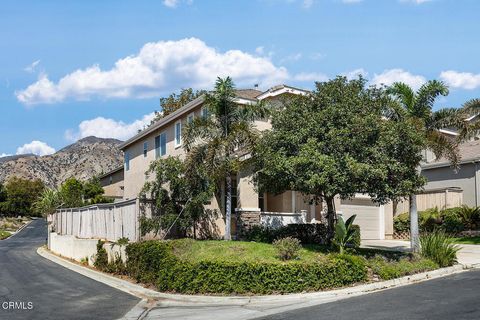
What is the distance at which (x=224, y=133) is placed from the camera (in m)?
22.6

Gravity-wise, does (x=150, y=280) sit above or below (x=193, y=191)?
below

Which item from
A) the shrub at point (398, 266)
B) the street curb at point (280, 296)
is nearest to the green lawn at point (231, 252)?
the street curb at point (280, 296)

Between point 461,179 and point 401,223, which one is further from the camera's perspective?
point 461,179

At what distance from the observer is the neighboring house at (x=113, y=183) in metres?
51.9

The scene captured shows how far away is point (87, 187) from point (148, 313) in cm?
3885

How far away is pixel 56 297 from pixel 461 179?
27.0m

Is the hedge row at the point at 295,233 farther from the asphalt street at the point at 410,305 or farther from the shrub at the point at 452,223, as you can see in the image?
the shrub at the point at 452,223

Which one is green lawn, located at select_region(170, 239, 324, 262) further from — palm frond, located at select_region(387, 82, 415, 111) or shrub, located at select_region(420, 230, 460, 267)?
palm frond, located at select_region(387, 82, 415, 111)

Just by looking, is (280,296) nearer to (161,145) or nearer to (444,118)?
(444,118)

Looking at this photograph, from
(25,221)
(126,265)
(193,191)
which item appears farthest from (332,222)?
(25,221)

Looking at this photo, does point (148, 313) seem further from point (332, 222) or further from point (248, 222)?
point (248, 222)

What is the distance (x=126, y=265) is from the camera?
820 inches

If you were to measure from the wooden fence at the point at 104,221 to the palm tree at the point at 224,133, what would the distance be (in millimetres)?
3403

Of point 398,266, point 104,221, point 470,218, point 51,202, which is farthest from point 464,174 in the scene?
point 51,202
